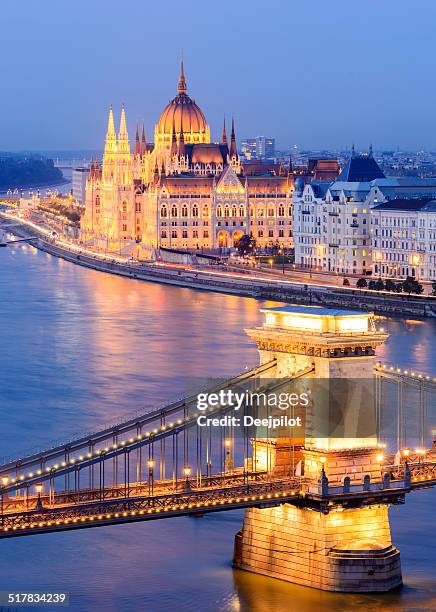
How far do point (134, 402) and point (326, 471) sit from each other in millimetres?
11054

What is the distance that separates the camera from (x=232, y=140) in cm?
7706

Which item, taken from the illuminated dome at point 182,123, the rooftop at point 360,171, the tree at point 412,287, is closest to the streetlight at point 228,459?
the tree at point 412,287

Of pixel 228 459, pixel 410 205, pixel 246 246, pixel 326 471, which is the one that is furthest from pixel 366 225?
pixel 326 471

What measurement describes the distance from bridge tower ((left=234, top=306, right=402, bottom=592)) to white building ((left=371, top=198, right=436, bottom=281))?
34261 millimetres

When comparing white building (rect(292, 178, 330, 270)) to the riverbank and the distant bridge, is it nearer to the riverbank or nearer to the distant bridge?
the riverbank

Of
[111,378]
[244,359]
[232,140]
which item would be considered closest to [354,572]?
[111,378]

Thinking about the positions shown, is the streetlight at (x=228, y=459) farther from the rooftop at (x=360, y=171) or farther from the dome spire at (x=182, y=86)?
the dome spire at (x=182, y=86)

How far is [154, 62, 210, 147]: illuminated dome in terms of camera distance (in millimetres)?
78688

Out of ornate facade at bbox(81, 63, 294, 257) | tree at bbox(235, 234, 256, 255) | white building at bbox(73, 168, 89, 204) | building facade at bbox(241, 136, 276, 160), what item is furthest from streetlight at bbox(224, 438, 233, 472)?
building facade at bbox(241, 136, 276, 160)

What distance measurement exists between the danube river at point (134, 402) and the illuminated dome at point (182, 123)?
60.7 ft

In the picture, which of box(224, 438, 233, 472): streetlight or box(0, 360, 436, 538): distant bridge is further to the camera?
box(224, 438, 233, 472): streetlight

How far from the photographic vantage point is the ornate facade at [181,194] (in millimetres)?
70000

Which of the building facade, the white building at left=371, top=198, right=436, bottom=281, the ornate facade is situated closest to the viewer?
the white building at left=371, top=198, right=436, bottom=281

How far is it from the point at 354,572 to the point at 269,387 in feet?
6.02
